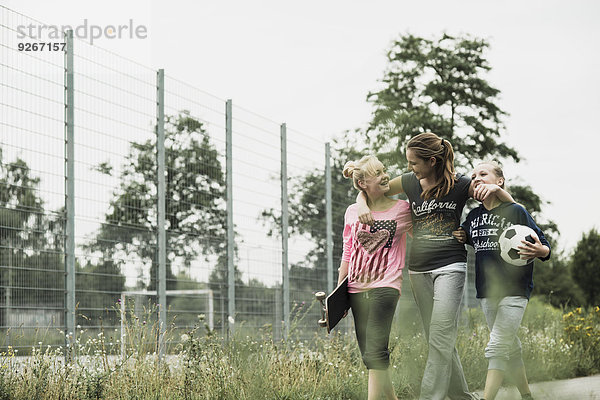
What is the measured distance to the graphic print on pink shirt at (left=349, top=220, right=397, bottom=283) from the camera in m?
4.46

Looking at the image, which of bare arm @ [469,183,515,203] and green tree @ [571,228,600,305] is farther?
green tree @ [571,228,600,305]

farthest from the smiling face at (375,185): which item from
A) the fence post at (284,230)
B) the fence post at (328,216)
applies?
→ the fence post at (328,216)

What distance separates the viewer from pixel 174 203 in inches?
318

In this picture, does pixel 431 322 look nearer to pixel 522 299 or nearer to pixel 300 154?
pixel 522 299

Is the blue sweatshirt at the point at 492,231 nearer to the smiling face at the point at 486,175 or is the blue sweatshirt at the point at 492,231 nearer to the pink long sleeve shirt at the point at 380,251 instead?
the smiling face at the point at 486,175

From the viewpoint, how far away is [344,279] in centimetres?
464

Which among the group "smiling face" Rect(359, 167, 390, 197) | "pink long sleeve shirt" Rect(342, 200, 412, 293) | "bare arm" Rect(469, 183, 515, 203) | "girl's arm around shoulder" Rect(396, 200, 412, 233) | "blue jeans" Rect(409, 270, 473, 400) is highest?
"smiling face" Rect(359, 167, 390, 197)

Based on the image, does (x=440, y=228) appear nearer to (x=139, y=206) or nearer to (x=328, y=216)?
(x=139, y=206)

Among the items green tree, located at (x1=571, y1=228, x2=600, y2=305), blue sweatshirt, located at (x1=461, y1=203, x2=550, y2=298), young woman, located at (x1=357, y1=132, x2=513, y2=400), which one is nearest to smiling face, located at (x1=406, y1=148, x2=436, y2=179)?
young woman, located at (x1=357, y1=132, x2=513, y2=400)

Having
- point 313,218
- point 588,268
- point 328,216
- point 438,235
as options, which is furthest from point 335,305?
point 588,268

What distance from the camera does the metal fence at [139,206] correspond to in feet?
21.1

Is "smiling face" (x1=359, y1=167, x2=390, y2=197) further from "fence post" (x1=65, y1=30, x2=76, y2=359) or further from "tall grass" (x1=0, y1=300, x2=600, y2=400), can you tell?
"fence post" (x1=65, y1=30, x2=76, y2=359)

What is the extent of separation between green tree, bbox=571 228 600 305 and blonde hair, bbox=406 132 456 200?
22.1 metres

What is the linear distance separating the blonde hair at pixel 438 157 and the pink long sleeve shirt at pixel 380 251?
23 cm
